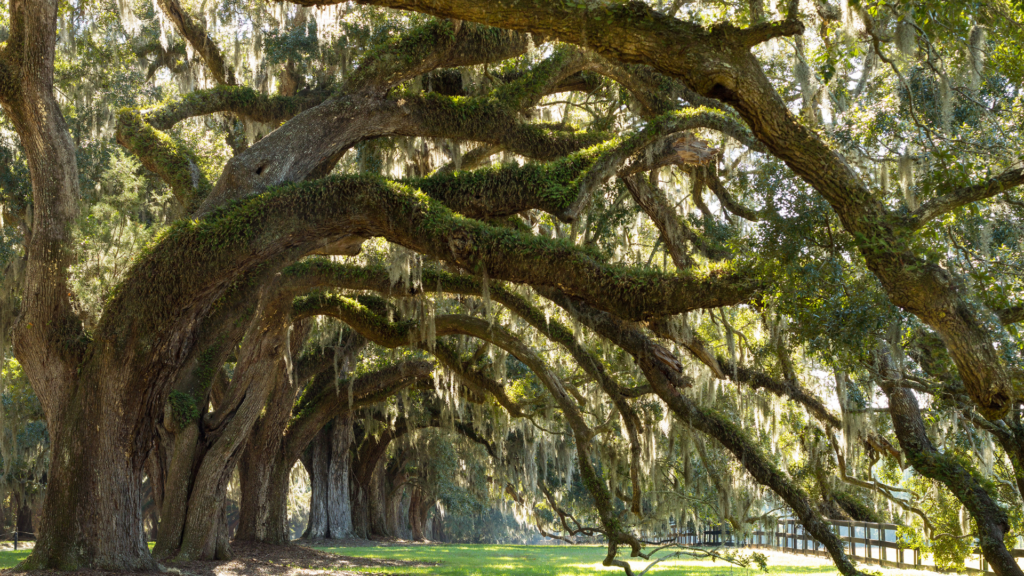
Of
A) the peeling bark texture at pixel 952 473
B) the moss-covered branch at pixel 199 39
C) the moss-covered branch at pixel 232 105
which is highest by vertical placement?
the moss-covered branch at pixel 199 39

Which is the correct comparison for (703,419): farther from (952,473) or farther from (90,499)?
(90,499)

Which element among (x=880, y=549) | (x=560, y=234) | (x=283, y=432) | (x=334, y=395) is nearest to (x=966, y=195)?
(x=560, y=234)

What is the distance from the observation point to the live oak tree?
215 inches

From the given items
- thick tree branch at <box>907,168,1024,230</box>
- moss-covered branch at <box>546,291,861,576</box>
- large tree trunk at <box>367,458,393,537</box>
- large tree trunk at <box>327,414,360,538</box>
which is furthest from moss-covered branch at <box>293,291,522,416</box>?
large tree trunk at <box>367,458,393,537</box>

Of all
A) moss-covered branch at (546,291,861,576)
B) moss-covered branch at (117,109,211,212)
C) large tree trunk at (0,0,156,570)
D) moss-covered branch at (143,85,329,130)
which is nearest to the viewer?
large tree trunk at (0,0,156,570)

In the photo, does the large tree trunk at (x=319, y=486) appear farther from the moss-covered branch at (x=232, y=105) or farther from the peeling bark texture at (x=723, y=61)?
the peeling bark texture at (x=723, y=61)

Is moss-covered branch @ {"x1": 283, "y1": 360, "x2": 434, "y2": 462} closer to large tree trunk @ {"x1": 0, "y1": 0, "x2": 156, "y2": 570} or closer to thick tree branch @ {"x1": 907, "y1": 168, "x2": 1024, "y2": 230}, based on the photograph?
large tree trunk @ {"x1": 0, "y1": 0, "x2": 156, "y2": 570}

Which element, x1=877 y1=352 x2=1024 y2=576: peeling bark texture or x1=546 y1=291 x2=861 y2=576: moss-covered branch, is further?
x1=546 y1=291 x2=861 y2=576: moss-covered branch

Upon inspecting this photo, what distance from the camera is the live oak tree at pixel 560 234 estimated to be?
546 cm

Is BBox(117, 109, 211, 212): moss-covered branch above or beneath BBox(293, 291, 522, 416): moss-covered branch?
above

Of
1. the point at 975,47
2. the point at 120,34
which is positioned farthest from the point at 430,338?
the point at 120,34

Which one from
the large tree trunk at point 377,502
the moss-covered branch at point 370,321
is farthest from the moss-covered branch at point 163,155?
the large tree trunk at point 377,502

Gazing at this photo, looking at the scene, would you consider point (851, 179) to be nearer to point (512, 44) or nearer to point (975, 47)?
point (975, 47)

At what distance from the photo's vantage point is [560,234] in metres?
11.1
